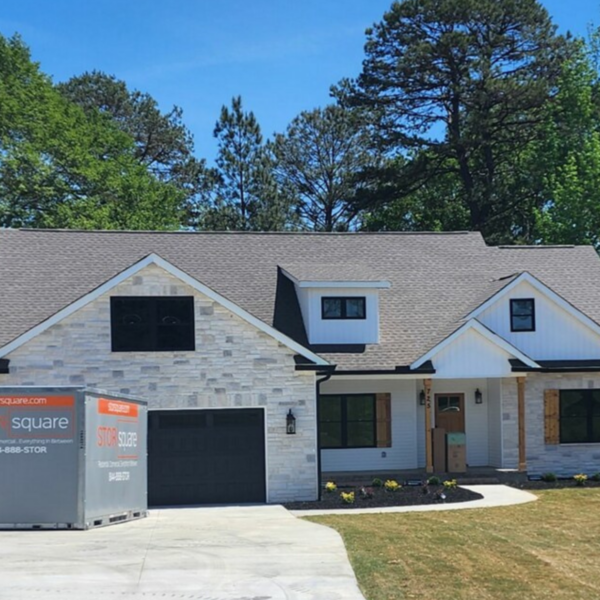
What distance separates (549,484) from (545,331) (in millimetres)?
4168

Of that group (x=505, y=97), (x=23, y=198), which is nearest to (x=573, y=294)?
(x=505, y=97)

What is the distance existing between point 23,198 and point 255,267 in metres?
16.9

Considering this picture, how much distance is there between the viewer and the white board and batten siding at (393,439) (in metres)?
22.2

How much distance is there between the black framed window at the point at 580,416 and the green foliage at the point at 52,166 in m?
22.4

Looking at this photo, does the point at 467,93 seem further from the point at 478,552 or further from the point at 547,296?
the point at 478,552

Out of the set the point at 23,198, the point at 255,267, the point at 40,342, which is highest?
the point at 23,198

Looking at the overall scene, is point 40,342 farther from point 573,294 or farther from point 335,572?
point 573,294

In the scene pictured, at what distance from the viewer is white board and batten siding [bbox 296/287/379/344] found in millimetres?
22453

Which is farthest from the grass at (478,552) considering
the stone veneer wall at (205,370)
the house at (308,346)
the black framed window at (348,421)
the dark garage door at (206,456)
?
the black framed window at (348,421)

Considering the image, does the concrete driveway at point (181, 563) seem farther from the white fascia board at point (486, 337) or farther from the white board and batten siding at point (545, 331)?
the white board and batten siding at point (545, 331)

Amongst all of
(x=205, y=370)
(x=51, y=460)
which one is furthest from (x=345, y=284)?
(x=51, y=460)

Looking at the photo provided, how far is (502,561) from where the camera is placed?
1164 cm

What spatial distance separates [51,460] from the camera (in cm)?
1474

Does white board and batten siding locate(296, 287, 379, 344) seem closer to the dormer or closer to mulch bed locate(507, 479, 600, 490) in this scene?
the dormer
